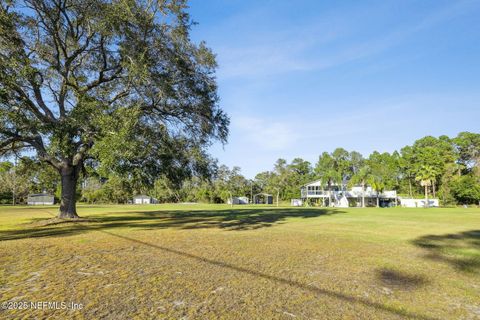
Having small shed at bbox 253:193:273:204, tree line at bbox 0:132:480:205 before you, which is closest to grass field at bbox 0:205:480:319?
tree line at bbox 0:132:480:205

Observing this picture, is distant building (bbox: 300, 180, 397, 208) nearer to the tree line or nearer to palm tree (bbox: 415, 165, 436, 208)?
the tree line

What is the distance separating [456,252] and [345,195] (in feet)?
198

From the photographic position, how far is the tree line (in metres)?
61.1

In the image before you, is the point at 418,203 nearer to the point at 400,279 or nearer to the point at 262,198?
the point at 262,198

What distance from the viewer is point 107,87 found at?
17.7 m

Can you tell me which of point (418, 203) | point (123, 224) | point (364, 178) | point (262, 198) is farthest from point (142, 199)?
point (123, 224)

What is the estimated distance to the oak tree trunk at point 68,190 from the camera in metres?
16.8

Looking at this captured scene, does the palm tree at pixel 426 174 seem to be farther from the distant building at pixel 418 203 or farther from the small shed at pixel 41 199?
the small shed at pixel 41 199

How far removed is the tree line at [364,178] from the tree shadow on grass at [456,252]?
35451mm

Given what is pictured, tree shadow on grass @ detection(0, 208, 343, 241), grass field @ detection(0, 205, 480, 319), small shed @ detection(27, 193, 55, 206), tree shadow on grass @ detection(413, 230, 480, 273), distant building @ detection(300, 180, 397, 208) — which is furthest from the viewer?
small shed @ detection(27, 193, 55, 206)

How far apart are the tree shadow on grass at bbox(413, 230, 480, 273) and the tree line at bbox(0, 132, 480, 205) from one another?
35.5 meters

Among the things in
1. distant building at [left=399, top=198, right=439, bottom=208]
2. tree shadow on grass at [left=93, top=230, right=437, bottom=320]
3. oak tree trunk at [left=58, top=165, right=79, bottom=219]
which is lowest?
distant building at [left=399, top=198, right=439, bottom=208]

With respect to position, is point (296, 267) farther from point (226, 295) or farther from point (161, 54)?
point (161, 54)

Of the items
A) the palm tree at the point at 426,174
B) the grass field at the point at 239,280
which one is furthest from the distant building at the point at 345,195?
the grass field at the point at 239,280
